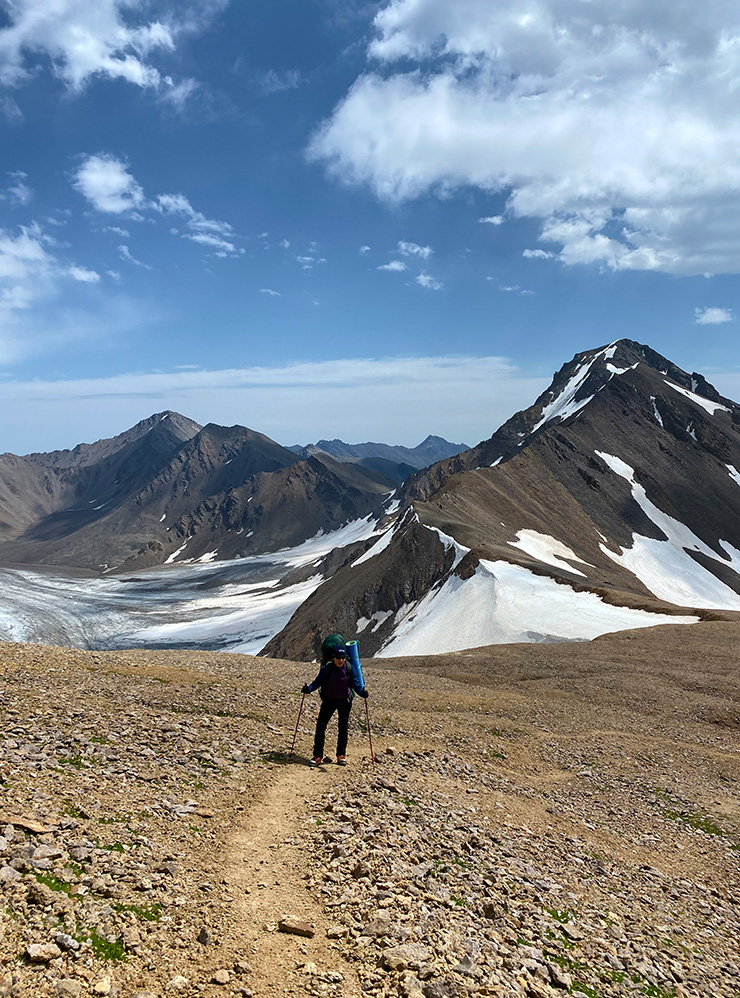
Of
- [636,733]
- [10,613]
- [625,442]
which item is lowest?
[10,613]

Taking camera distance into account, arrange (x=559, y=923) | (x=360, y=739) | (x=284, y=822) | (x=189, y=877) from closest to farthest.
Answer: (x=189, y=877) → (x=559, y=923) → (x=284, y=822) → (x=360, y=739)

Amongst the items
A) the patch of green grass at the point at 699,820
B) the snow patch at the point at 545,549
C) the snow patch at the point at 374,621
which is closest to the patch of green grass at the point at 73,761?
the patch of green grass at the point at 699,820

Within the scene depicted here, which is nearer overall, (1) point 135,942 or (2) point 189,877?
(1) point 135,942

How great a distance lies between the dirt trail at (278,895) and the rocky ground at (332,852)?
1.3 inches

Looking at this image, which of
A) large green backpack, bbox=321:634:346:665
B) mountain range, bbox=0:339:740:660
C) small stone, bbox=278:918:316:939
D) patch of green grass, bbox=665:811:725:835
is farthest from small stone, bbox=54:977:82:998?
mountain range, bbox=0:339:740:660

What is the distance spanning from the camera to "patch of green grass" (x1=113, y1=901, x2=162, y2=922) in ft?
25.2

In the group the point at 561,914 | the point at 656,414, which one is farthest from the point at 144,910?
the point at 656,414

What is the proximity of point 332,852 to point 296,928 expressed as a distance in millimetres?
2168

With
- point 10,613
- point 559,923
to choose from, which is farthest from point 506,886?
point 10,613

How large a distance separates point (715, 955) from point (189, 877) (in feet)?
29.6

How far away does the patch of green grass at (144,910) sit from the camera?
768 centimetres

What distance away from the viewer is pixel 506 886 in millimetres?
10203

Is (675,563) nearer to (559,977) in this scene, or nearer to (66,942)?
(559,977)

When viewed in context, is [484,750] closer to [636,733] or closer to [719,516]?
[636,733]
